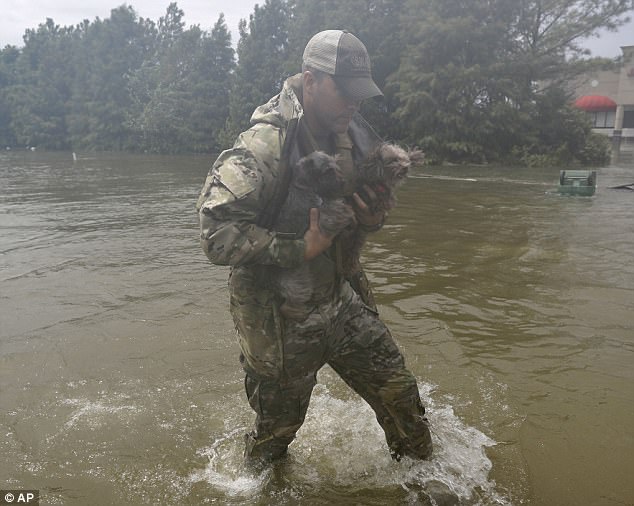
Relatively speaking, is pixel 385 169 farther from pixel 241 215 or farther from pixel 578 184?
pixel 578 184

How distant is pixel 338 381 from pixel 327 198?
7.24ft

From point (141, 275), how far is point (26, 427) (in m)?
3.62

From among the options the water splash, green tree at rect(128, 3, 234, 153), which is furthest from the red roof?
the water splash

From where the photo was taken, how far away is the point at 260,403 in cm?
265

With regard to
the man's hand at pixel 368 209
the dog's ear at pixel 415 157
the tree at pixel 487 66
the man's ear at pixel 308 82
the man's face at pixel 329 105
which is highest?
the tree at pixel 487 66

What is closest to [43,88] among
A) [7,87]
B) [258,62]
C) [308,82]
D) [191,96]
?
[7,87]

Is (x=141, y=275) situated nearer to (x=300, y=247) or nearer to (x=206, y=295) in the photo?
Answer: (x=206, y=295)

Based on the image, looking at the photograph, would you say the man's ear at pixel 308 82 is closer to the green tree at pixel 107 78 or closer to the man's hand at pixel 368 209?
the man's hand at pixel 368 209

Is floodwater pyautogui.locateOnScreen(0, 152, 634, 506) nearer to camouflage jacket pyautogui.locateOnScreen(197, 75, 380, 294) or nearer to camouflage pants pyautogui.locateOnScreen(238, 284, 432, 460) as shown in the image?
camouflage pants pyautogui.locateOnScreen(238, 284, 432, 460)

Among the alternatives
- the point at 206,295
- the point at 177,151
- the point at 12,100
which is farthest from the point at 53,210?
the point at 12,100

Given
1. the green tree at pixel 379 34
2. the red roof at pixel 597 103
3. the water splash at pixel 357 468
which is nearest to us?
the water splash at pixel 357 468

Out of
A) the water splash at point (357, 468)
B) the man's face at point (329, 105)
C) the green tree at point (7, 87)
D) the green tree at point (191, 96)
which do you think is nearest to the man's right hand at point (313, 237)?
the man's face at point (329, 105)

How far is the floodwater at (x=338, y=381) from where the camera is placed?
297cm

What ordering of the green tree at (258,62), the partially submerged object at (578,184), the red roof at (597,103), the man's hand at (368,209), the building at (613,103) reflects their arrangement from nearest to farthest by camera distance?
the man's hand at (368,209) → the partially submerged object at (578,184) → the green tree at (258,62) → the building at (613,103) → the red roof at (597,103)
